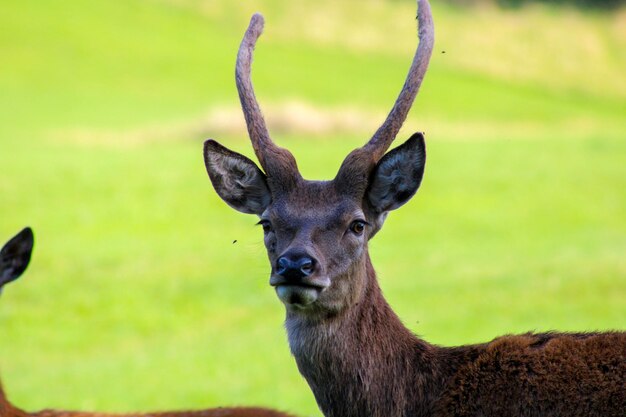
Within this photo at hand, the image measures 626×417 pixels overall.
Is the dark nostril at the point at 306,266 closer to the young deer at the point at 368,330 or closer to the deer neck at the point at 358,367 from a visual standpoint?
the young deer at the point at 368,330

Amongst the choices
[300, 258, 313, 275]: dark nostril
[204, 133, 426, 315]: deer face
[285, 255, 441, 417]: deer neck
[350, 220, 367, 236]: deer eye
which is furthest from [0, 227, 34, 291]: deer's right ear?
[300, 258, 313, 275]: dark nostril

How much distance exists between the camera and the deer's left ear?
5543 millimetres

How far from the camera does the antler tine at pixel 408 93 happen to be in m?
5.68

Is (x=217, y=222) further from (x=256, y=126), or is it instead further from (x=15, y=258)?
(x=256, y=126)

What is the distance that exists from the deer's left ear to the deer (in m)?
2.52

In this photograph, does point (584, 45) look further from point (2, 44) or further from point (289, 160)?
point (289, 160)

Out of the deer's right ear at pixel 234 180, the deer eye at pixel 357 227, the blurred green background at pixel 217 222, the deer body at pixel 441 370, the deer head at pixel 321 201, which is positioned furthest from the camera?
the blurred green background at pixel 217 222

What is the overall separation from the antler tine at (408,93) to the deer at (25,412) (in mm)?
2641

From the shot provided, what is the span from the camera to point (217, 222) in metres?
22.5

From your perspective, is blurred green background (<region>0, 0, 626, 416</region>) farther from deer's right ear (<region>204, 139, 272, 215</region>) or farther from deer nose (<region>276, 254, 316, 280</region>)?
deer nose (<region>276, 254, 316, 280</region>)

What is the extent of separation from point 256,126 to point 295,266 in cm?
104

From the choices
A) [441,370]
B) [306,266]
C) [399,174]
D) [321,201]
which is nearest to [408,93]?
[399,174]

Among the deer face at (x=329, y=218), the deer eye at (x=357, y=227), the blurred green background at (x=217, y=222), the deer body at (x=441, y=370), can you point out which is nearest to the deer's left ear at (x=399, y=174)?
the deer face at (x=329, y=218)

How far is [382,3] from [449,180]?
34258 mm
